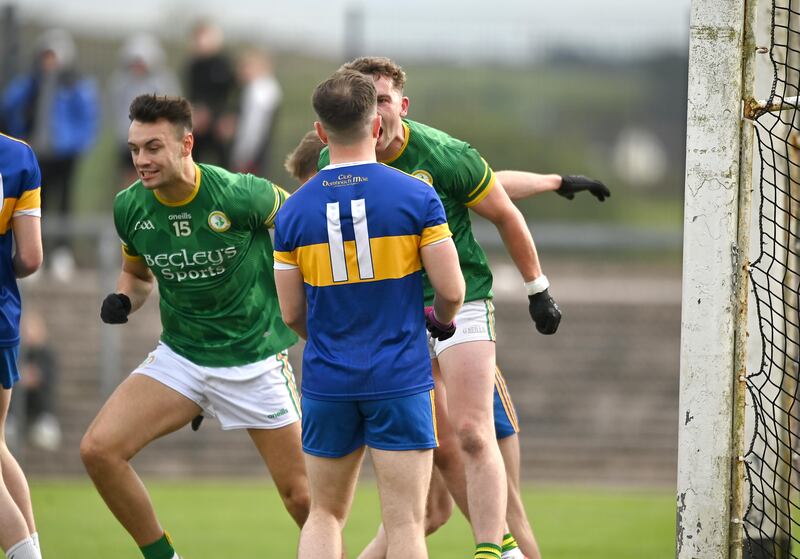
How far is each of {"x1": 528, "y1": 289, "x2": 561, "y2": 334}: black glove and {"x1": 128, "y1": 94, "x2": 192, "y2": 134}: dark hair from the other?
1921mm

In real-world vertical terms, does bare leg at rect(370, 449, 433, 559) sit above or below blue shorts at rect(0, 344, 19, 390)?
below

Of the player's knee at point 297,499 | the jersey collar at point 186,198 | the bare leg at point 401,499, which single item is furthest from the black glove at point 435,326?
the jersey collar at point 186,198

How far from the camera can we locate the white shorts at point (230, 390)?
6.62m

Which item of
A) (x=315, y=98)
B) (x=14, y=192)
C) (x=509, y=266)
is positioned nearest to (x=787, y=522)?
(x=315, y=98)

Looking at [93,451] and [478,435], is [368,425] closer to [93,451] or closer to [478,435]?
[478,435]

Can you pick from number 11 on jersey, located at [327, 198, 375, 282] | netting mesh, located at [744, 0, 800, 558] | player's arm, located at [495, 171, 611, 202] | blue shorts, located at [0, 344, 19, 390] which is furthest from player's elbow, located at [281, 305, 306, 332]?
netting mesh, located at [744, 0, 800, 558]

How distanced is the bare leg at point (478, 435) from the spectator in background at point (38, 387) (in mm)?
8476

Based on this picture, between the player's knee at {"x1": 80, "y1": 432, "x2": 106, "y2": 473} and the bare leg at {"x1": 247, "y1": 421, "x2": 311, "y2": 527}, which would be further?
the bare leg at {"x1": 247, "y1": 421, "x2": 311, "y2": 527}

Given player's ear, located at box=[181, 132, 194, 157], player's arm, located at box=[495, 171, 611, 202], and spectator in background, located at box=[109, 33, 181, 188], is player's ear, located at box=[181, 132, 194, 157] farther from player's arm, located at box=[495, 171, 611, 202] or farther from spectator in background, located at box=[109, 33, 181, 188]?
spectator in background, located at box=[109, 33, 181, 188]

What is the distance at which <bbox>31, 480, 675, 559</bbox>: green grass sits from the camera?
9094 mm

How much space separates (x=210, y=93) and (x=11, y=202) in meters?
9.30

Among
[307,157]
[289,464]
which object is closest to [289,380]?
[289,464]

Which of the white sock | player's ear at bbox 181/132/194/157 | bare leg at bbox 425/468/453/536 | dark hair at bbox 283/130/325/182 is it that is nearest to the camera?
the white sock

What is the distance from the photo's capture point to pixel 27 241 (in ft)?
20.9
